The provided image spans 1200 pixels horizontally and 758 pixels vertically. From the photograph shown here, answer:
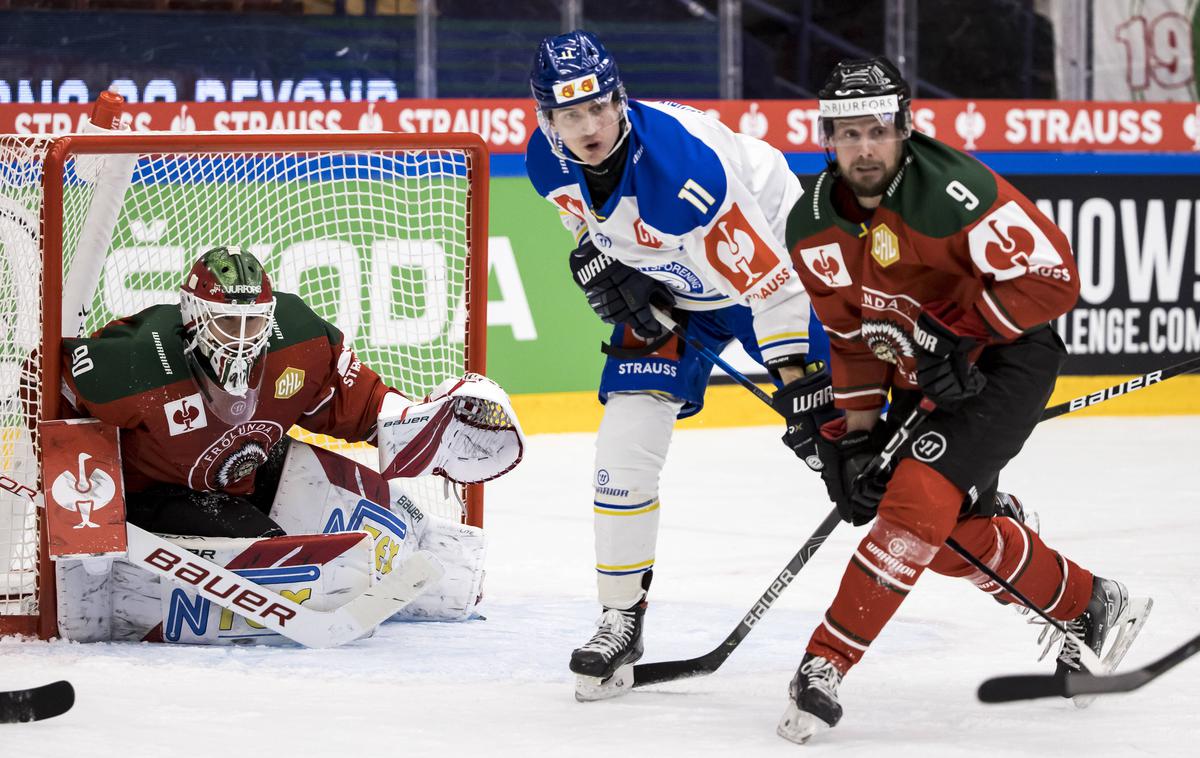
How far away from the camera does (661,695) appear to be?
2.69 m

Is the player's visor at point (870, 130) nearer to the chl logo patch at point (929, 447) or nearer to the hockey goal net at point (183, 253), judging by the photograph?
the chl logo patch at point (929, 447)

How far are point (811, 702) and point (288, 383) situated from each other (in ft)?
4.33

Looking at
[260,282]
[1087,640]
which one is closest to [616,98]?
[260,282]

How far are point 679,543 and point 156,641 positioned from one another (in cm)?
152

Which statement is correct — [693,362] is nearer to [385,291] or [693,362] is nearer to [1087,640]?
[1087,640]

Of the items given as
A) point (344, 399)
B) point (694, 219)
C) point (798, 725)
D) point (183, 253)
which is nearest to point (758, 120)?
point (183, 253)

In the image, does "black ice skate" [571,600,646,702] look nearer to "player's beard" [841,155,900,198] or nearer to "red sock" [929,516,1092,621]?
"red sock" [929,516,1092,621]

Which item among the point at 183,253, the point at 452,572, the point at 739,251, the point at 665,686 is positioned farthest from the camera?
the point at 183,253

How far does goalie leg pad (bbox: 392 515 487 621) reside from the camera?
327 centimetres

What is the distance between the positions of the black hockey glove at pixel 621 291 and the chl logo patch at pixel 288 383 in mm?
657

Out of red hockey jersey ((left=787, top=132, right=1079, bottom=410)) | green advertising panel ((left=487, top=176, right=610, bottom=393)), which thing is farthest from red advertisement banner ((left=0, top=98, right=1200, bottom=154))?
red hockey jersey ((left=787, top=132, right=1079, bottom=410))

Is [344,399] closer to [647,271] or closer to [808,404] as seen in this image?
[647,271]

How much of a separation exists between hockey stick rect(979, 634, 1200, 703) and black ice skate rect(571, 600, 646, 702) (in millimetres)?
686

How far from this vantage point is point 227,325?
117 inches
